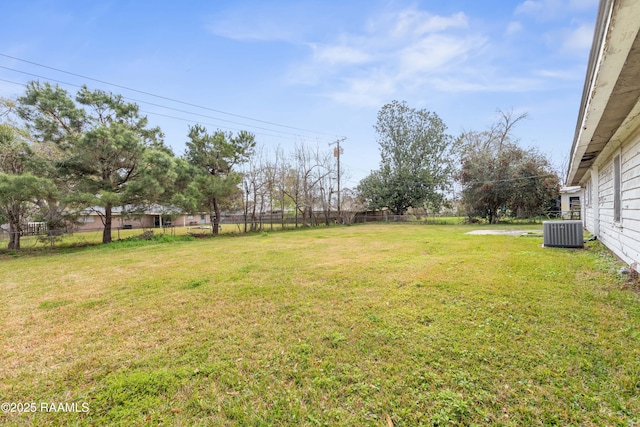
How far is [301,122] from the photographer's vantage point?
60.4 ft

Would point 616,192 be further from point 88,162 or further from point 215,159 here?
point 88,162

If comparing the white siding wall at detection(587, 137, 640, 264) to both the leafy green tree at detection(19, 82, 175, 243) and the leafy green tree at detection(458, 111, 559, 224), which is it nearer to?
the leafy green tree at detection(19, 82, 175, 243)

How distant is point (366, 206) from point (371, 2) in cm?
1705

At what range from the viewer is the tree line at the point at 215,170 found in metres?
8.63

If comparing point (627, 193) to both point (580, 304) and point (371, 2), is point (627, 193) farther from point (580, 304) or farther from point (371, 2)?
point (371, 2)

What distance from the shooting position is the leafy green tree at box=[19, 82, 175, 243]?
859 cm

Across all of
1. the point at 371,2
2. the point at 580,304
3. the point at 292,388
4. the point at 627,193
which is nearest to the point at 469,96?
the point at 371,2

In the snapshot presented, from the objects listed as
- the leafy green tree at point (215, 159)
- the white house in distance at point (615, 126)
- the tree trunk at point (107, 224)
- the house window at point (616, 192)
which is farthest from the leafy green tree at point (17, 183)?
the house window at point (616, 192)

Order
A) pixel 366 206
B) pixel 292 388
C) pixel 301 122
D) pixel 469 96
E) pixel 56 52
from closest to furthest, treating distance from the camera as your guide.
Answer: pixel 292 388
pixel 56 52
pixel 469 96
pixel 301 122
pixel 366 206

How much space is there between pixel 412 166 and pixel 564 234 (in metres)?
16.8

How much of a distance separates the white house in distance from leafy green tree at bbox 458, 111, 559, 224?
1089 centimetres

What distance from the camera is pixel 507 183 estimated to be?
1728 centimetres

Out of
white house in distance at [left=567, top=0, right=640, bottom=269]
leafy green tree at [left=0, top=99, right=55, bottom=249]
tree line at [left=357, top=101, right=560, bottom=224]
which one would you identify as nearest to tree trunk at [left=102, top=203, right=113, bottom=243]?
leafy green tree at [left=0, top=99, right=55, bottom=249]

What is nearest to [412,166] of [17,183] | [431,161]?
[431,161]
